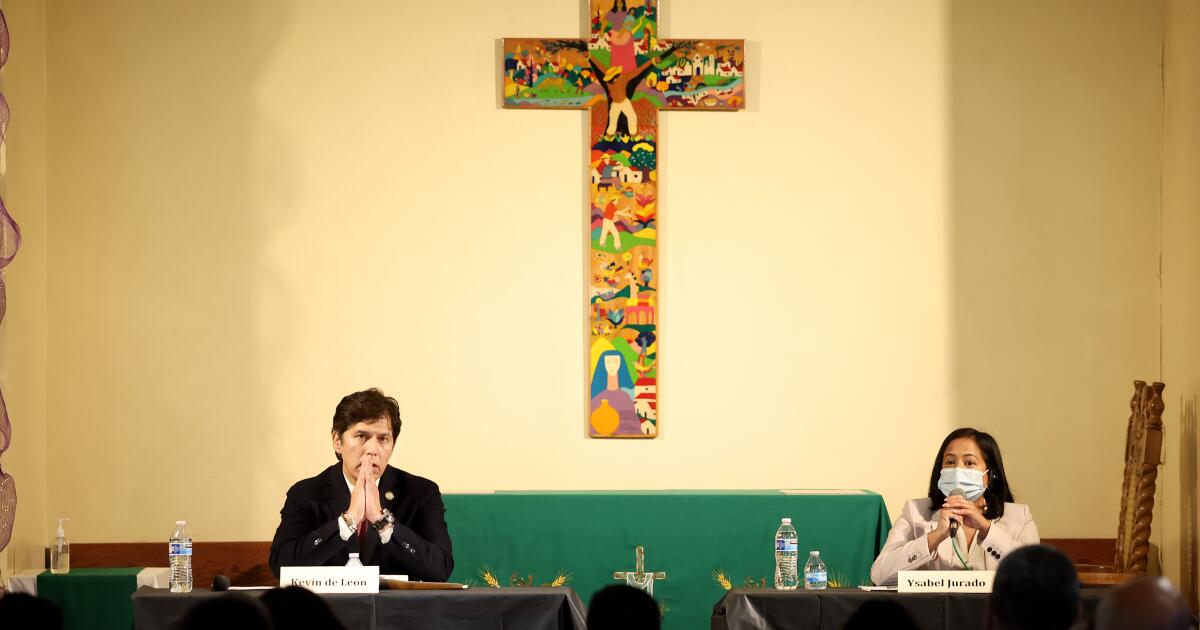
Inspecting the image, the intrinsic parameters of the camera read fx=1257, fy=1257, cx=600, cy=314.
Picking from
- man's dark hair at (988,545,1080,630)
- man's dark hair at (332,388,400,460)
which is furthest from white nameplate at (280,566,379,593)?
man's dark hair at (988,545,1080,630)

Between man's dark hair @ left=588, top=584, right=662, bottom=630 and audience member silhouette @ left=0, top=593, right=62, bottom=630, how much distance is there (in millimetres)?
1018

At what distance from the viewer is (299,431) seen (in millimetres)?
5957

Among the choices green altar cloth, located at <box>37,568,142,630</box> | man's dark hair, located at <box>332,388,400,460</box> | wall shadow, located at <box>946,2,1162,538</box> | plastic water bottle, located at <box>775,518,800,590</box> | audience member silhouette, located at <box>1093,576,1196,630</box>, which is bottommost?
green altar cloth, located at <box>37,568,142,630</box>

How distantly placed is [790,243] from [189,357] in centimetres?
291

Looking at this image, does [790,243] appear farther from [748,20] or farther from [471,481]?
[471,481]

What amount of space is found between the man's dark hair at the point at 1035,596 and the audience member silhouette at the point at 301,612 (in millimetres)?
1292

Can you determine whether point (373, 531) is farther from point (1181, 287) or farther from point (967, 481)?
point (1181, 287)

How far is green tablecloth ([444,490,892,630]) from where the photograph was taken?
5352 millimetres

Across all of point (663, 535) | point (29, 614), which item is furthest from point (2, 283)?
point (29, 614)

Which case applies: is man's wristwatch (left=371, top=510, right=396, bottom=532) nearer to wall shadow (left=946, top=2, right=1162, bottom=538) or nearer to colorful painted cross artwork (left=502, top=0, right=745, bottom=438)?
colorful painted cross artwork (left=502, top=0, right=745, bottom=438)

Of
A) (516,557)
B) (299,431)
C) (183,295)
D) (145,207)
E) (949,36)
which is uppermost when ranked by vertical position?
(949,36)

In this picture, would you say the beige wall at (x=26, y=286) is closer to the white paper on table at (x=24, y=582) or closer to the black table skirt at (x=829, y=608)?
the white paper on table at (x=24, y=582)

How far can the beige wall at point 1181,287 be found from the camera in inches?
220

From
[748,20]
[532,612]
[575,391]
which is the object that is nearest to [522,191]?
[575,391]
